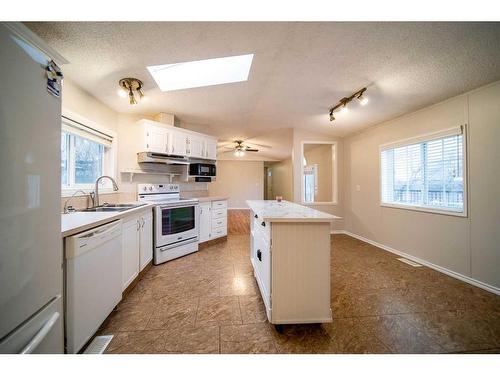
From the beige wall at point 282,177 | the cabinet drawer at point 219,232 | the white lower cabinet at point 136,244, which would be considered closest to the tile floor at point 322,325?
the white lower cabinet at point 136,244

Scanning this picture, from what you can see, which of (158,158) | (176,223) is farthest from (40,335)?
(158,158)

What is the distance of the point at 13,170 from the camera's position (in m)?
0.75

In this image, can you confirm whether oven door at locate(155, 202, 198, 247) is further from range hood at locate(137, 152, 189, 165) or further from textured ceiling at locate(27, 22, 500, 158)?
textured ceiling at locate(27, 22, 500, 158)

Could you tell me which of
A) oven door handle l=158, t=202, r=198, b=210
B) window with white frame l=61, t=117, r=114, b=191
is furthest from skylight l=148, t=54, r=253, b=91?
oven door handle l=158, t=202, r=198, b=210

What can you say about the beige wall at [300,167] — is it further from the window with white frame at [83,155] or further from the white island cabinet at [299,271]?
the window with white frame at [83,155]

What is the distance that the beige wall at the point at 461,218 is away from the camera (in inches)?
81.7

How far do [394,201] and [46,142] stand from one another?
4.29m

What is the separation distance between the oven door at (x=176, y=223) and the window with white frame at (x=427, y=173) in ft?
11.3

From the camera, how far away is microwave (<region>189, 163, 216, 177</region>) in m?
3.58

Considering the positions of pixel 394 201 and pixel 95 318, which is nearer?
pixel 95 318

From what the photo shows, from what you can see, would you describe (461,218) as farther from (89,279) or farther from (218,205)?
(89,279)

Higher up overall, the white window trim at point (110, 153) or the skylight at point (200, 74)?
the skylight at point (200, 74)
